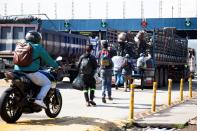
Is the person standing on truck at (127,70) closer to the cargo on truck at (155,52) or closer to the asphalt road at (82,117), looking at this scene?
the cargo on truck at (155,52)

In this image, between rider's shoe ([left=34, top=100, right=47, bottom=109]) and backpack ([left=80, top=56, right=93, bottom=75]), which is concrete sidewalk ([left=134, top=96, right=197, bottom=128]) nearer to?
rider's shoe ([left=34, top=100, right=47, bottom=109])

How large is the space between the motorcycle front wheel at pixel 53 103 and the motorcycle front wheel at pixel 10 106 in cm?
87

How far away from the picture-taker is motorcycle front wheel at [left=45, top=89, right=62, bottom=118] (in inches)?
435

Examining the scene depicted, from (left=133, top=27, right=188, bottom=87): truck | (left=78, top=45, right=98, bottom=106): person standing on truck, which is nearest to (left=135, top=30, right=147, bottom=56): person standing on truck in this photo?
(left=133, top=27, right=188, bottom=87): truck

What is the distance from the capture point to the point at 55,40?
23.4m

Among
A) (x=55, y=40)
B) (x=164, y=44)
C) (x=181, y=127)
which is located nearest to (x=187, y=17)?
(x=164, y=44)

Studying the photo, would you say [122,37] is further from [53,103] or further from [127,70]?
[53,103]

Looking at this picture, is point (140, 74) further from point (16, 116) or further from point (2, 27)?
point (16, 116)

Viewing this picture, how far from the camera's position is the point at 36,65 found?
10539mm

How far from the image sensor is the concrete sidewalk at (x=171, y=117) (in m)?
11.0

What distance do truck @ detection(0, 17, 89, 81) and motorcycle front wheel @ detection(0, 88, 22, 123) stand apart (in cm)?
1150

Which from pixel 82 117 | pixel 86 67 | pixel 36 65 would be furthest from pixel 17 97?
pixel 86 67

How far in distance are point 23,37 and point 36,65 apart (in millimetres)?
11893

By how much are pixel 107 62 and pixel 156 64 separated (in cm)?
842
